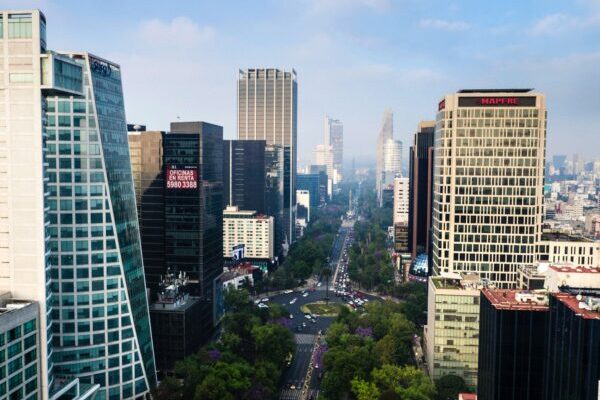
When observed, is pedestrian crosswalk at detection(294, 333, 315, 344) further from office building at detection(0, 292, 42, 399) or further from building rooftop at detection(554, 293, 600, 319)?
building rooftop at detection(554, 293, 600, 319)

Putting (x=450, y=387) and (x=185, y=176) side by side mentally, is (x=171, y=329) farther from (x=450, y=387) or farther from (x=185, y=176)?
(x=450, y=387)

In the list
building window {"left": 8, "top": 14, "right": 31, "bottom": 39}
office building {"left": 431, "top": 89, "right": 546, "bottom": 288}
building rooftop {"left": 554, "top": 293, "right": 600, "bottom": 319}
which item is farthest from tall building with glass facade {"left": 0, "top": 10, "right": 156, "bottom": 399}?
office building {"left": 431, "top": 89, "right": 546, "bottom": 288}

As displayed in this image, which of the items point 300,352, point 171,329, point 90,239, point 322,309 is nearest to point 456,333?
point 300,352

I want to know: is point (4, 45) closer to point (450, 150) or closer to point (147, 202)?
point (147, 202)

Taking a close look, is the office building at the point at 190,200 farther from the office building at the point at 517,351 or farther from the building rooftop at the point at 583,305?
the building rooftop at the point at 583,305

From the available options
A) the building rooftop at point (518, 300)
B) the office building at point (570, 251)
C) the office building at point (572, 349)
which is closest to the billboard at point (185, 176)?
the building rooftop at point (518, 300)

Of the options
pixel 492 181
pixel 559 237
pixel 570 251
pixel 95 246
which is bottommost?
pixel 570 251
